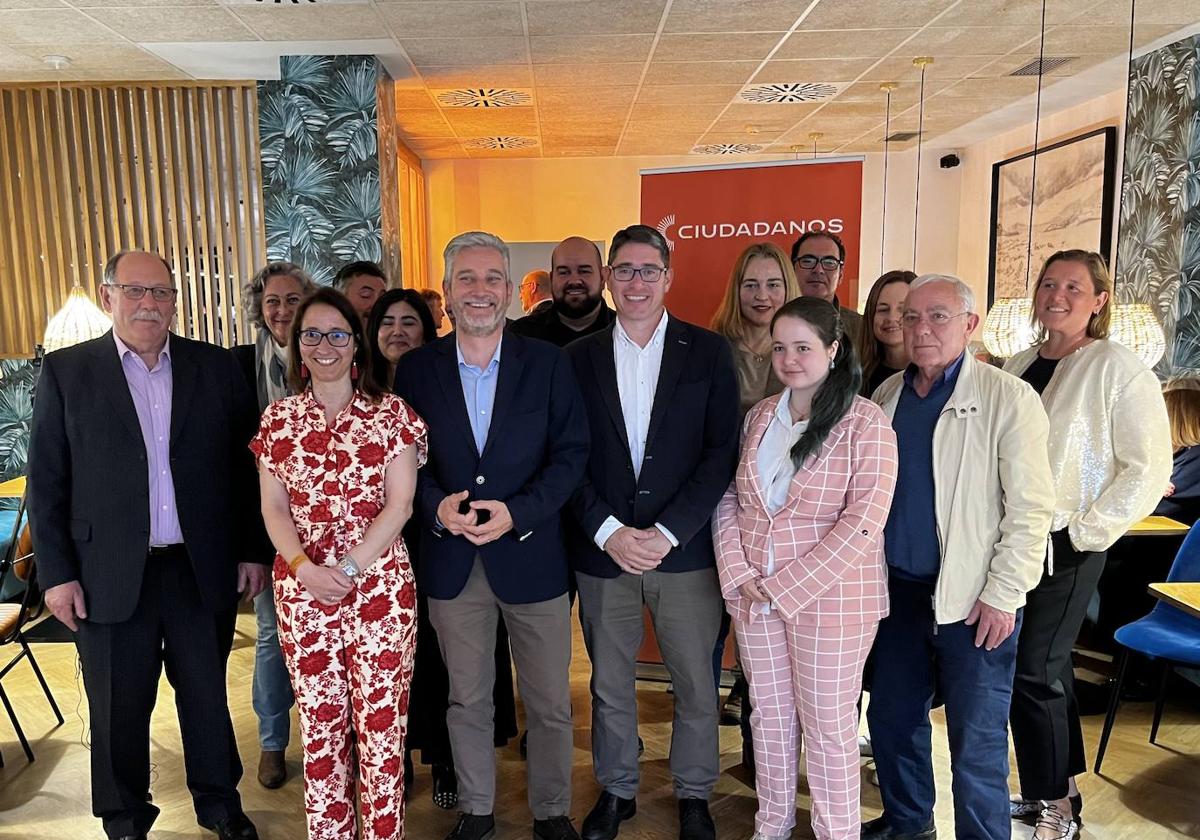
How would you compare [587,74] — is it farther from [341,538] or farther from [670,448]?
[341,538]

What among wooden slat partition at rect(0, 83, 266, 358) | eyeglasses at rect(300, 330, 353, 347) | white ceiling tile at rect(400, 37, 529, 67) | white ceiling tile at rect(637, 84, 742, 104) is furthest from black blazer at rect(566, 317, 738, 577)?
wooden slat partition at rect(0, 83, 266, 358)

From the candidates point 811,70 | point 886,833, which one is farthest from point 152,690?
point 811,70

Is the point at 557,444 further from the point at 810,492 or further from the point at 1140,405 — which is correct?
the point at 1140,405

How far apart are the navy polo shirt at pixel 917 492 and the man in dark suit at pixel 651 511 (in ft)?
1.69

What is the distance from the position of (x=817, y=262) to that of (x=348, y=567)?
234cm

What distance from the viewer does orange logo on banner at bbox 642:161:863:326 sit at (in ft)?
13.9

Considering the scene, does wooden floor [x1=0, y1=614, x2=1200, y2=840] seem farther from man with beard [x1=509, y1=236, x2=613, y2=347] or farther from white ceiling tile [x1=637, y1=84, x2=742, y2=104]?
white ceiling tile [x1=637, y1=84, x2=742, y2=104]

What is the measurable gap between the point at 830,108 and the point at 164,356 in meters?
6.55

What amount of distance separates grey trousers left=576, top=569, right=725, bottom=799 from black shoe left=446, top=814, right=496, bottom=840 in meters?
0.40

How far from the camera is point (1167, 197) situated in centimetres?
561

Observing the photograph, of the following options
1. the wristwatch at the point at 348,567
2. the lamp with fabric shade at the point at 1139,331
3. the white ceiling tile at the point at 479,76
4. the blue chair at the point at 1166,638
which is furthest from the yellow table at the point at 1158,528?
the white ceiling tile at the point at 479,76

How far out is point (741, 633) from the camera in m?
2.53

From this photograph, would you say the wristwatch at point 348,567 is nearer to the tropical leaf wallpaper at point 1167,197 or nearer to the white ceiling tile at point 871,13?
the white ceiling tile at point 871,13

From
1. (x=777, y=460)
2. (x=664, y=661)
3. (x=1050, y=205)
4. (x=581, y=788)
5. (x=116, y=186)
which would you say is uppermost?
(x=1050, y=205)
